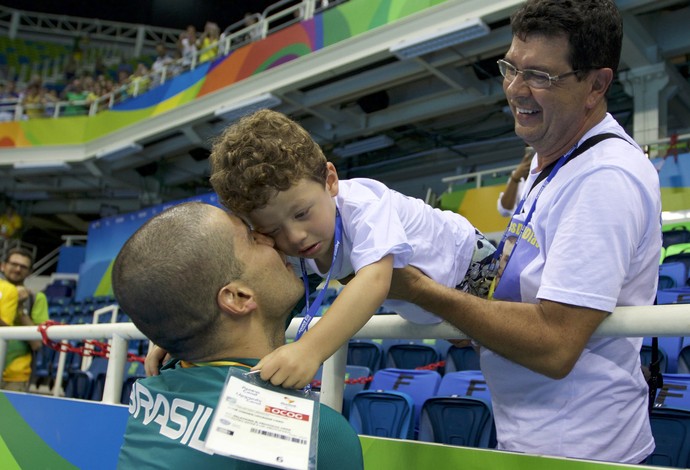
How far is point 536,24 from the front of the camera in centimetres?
142

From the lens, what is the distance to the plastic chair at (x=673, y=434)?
2426 millimetres

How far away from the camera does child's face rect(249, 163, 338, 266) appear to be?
5.06ft

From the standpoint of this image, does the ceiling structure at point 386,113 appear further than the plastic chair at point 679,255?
Yes

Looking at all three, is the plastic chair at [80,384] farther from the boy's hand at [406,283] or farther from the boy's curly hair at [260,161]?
the boy's hand at [406,283]

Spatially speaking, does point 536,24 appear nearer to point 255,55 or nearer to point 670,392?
point 670,392

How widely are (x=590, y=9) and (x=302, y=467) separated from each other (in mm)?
1041

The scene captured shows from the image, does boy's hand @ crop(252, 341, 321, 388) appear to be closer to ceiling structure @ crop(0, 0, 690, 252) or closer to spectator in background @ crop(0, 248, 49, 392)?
spectator in background @ crop(0, 248, 49, 392)

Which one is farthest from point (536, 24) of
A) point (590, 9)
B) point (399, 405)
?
point (399, 405)

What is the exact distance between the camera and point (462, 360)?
4699 mm

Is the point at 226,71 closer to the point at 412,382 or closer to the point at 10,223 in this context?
the point at 10,223

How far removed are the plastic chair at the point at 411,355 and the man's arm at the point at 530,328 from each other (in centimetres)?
389

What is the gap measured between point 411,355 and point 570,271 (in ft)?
13.4

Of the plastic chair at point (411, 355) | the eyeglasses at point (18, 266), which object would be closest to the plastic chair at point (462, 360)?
the plastic chair at point (411, 355)

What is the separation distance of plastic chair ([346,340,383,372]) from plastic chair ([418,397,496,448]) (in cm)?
207
